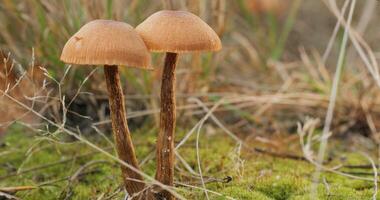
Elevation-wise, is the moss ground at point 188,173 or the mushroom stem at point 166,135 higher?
the mushroom stem at point 166,135

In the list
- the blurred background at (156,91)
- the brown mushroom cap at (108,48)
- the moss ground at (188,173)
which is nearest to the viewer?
the brown mushroom cap at (108,48)

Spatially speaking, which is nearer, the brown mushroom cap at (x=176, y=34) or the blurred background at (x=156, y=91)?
the brown mushroom cap at (x=176, y=34)

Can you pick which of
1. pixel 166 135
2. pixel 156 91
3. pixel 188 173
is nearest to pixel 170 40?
pixel 166 135

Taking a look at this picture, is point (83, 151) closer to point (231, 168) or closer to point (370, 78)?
point (231, 168)

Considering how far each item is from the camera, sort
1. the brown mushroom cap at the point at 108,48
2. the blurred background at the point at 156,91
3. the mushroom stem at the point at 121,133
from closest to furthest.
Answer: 1. the brown mushroom cap at the point at 108,48
2. the mushroom stem at the point at 121,133
3. the blurred background at the point at 156,91

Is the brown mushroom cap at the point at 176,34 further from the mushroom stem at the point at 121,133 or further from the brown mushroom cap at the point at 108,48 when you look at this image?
the mushroom stem at the point at 121,133

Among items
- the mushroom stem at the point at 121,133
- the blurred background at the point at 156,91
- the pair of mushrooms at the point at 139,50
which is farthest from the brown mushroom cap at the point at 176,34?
the blurred background at the point at 156,91
